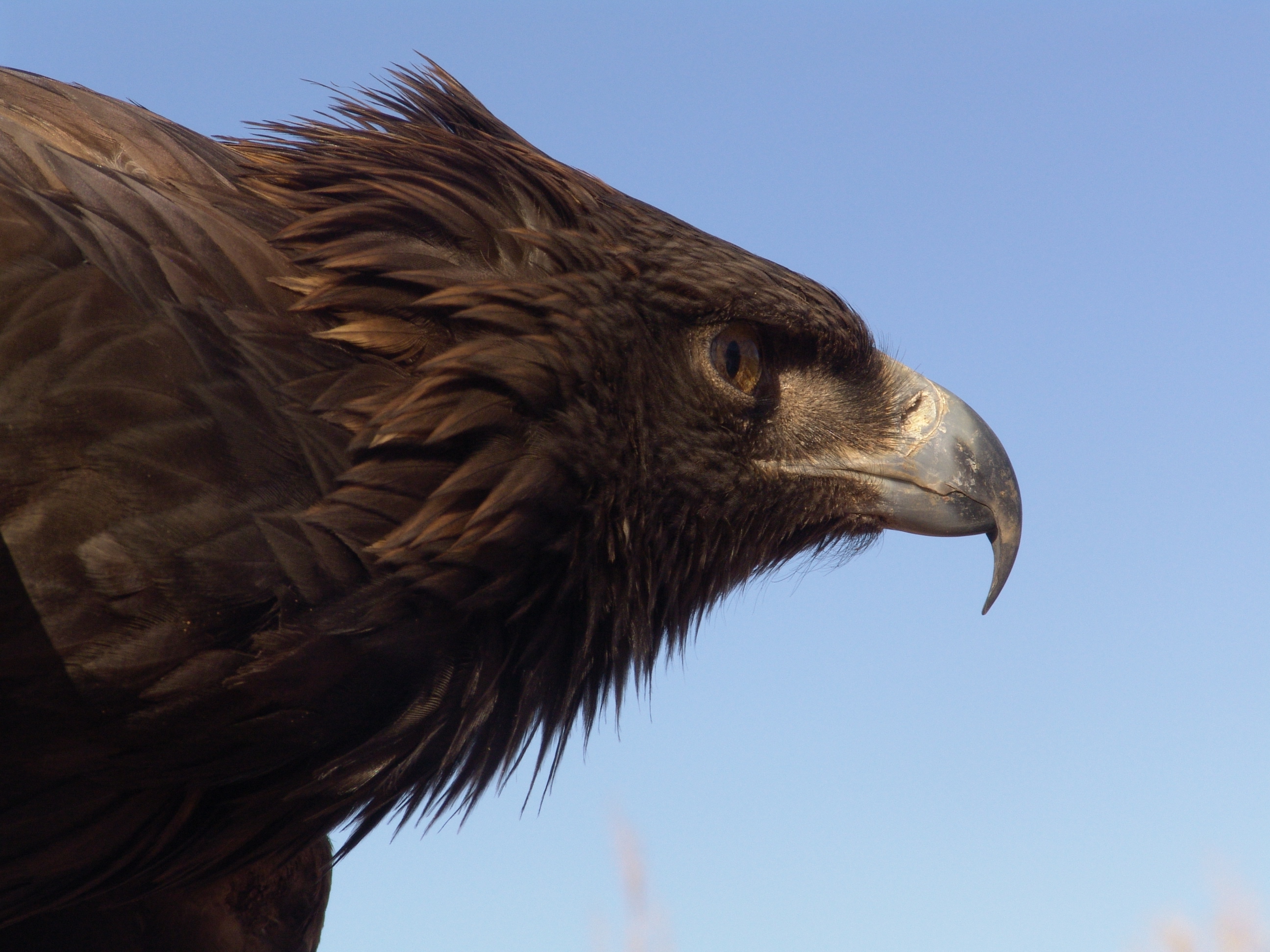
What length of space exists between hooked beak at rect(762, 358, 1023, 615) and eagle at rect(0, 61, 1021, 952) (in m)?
0.02

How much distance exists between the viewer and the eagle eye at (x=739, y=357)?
299 centimetres

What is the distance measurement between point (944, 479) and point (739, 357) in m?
0.61

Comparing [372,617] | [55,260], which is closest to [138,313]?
[55,260]

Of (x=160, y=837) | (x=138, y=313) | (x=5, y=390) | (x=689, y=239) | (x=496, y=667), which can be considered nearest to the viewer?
(x=5, y=390)

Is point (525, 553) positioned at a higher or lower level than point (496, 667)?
higher

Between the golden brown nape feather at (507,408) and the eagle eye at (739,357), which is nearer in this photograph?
the golden brown nape feather at (507,408)

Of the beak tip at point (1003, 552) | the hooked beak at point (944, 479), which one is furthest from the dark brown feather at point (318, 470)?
the beak tip at point (1003, 552)

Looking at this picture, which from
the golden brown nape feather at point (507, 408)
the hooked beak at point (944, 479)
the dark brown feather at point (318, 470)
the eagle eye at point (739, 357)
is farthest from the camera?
the hooked beak at point (944, 479)

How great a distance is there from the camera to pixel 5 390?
2.08m

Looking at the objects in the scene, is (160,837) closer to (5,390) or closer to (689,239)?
(5,390)

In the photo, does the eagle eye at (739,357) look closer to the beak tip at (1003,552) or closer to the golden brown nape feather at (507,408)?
the golden brown nape feather at (507,408)

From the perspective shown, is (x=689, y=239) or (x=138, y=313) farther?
(x=689, y=239)

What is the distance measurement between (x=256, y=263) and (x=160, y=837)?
3.37 feet

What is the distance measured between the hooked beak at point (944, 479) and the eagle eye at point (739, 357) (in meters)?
0.29
